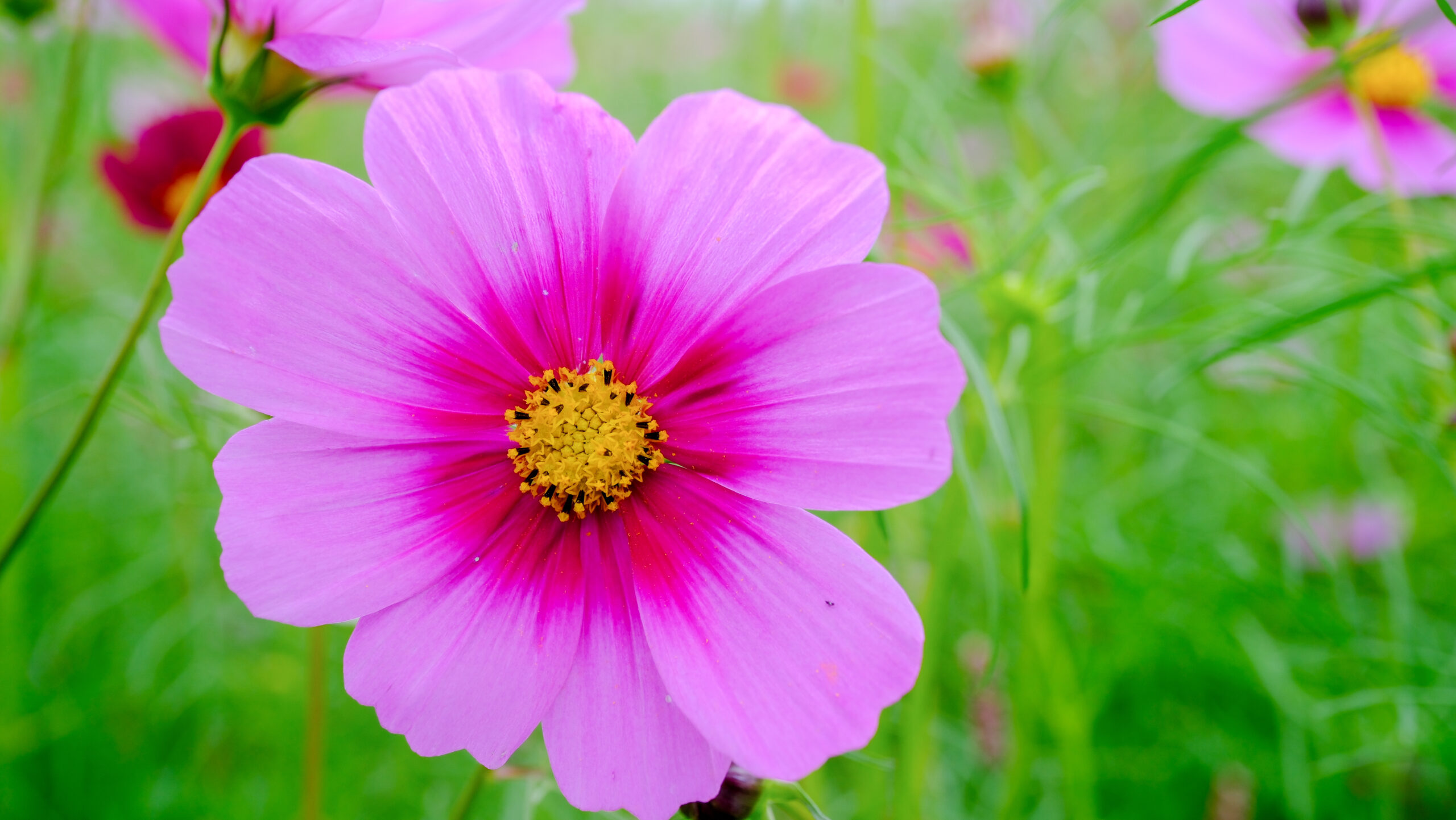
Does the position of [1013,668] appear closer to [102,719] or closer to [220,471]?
[220,471]

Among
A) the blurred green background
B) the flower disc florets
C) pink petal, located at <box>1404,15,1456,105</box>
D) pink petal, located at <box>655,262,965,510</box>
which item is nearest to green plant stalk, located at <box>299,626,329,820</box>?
the blurred green background

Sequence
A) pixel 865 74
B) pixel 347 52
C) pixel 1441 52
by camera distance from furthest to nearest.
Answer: pixel 1441 52, pixel 865 74, pixel 347 52

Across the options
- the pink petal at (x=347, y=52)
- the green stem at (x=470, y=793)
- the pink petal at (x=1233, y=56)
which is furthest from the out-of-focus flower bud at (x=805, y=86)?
the green stem at (x=470, y=793)

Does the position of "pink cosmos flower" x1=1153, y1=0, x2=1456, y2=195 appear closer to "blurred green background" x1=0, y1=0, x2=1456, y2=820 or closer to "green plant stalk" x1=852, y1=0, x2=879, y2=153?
"blurred green background" x1=0, y1=0, x2=1456, y2=820

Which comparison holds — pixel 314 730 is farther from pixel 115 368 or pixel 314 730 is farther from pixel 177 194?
pixel 177 194

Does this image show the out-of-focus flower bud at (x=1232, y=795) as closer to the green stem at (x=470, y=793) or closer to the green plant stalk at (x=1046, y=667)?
the green plant stalk at (x=1046, y=667)

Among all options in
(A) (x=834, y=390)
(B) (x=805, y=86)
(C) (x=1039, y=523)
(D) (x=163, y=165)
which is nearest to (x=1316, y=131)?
(C) (x=1039, y=523)

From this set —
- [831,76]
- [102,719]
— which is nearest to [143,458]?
[102,719]
